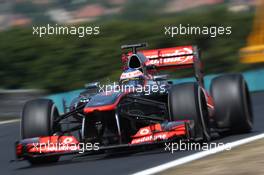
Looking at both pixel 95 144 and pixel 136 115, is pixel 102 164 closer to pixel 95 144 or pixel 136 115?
pixel 95 144

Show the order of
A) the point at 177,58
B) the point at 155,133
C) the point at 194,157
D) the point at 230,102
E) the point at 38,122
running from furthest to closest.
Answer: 1. the point at 177,58
2. the point at 230,102
3. the point at 38,122
4. the point at 155,133
5. the point at 194,157

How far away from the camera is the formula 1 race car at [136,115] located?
355 inches

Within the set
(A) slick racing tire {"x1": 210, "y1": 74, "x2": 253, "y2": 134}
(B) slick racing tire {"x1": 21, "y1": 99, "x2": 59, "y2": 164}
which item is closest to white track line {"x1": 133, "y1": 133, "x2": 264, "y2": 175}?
(A) slick racing tire {"x1": 210, "y1": 74, "x2": 253, "y2": 134}

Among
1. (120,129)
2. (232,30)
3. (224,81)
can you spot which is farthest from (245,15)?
(120,129)

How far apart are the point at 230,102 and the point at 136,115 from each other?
1.45 m

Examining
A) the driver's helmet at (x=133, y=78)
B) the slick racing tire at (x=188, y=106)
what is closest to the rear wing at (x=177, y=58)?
the driver's helmet at (x=133, y=78)

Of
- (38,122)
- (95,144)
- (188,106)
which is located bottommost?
(95,144)

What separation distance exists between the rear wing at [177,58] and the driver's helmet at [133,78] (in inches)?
25.5

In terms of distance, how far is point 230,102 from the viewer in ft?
33.1

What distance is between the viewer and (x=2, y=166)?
9.91 m

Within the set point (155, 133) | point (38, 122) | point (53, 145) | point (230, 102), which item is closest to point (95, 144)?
point (53, 145)

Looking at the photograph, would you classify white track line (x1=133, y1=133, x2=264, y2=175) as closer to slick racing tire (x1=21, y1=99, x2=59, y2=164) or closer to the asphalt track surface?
the asphalt track surface

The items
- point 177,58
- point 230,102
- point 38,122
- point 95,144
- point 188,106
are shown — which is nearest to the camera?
point 95,144

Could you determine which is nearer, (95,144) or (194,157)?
(194,157)
